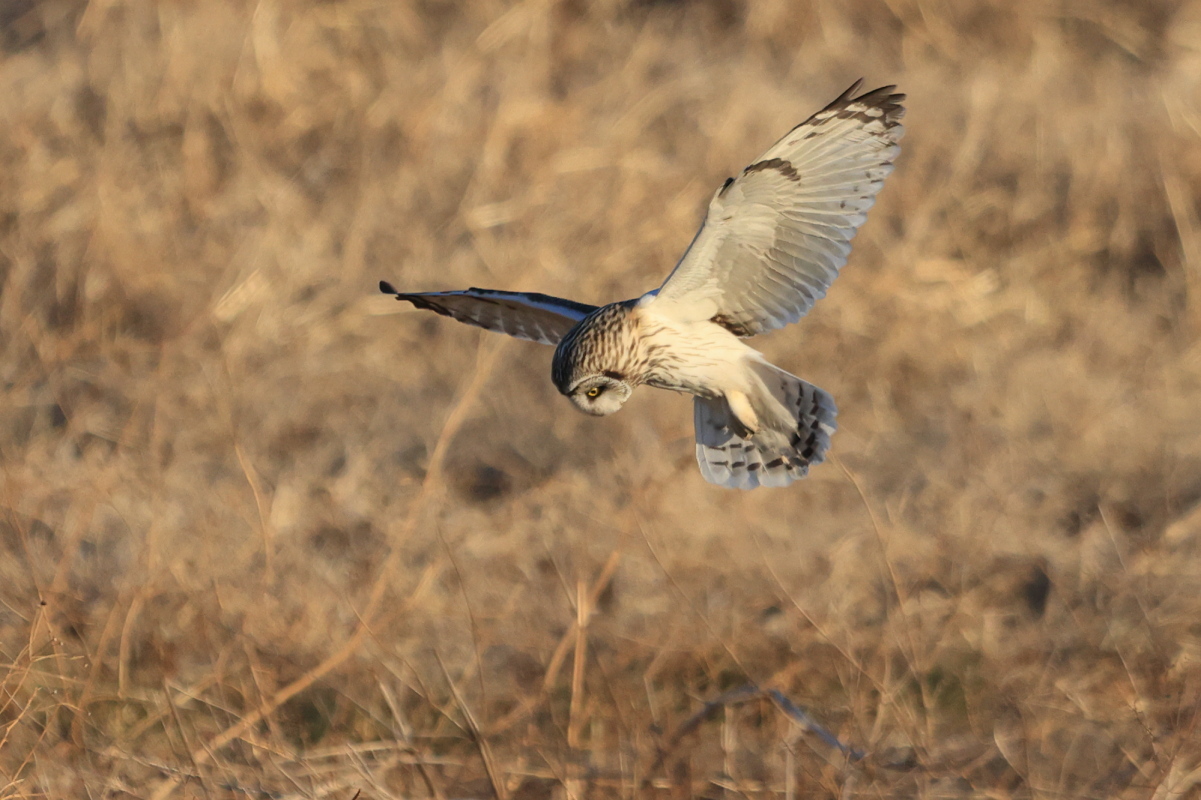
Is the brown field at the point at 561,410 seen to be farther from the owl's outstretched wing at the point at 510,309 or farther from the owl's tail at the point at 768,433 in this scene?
the owl's tail at the point at 768,433

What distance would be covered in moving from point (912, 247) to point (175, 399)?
4.16 meters

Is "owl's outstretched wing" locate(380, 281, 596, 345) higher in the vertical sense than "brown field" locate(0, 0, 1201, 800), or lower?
higher

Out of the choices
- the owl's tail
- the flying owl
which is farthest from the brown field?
the flying owl

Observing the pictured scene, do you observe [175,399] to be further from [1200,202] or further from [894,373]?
[1200,202]

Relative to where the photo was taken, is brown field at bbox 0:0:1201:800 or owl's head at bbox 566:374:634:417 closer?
owl's head at bbox 566:374:634:417

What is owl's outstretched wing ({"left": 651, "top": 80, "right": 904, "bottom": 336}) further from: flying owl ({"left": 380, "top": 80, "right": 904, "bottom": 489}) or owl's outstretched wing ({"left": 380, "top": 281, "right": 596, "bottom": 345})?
owl's outstretched wing ({"left": 380, "top": 281, "right": 596, "bottom": 345})

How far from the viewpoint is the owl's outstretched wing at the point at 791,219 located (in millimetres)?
3297

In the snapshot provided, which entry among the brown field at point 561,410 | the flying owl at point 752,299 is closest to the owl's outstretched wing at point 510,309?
the flying owl at point 752,299

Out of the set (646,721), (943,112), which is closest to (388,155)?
(943,112)

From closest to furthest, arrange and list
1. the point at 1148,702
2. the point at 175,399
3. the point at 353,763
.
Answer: the point at 353,763
the point at 1148,702
the point at 175,399

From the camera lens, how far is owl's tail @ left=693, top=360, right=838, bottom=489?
12.5ft

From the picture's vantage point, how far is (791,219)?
343 cm

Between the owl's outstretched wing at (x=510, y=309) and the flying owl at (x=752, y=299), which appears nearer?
the flying owl at (x=752, y=299)

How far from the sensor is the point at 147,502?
5578mm
